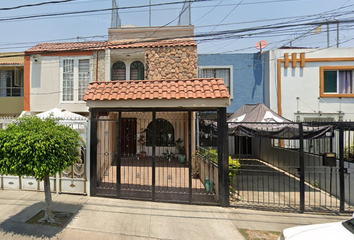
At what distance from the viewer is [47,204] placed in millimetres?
3973

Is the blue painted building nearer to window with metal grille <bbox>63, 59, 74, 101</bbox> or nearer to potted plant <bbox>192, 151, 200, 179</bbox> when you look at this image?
potted plant <bbox>192, 151, 200, 179</bbox>

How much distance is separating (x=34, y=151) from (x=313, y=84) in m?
12.5

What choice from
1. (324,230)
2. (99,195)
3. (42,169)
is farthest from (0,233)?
(324,230)

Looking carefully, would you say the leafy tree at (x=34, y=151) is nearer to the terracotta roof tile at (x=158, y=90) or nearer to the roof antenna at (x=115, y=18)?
the terracotta roof tile at (x=158, y=90)

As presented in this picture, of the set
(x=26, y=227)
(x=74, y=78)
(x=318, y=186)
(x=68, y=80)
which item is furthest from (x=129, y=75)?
(x=318, y=186)

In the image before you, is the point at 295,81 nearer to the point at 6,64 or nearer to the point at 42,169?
the point at 42,169

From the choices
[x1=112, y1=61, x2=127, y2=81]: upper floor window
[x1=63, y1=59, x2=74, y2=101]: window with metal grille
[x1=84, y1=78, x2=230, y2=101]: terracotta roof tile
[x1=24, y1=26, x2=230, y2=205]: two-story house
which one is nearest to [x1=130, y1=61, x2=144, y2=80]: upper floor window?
[x1=24, y1=26, x2=230, y2=205]: two-story house

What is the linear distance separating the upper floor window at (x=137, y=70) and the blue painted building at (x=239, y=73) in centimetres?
348

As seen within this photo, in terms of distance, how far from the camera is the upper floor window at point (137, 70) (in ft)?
34.1

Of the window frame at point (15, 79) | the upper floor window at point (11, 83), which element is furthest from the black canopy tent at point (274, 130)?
the upper floor window at point (11, 83)

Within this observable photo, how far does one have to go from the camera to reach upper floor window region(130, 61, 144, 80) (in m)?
10.4

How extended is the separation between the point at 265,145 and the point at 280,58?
5.11 meters

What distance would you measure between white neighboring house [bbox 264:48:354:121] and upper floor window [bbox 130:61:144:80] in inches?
293

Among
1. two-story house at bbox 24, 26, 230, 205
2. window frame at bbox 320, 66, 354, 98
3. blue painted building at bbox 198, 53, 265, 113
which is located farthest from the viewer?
blue painted building at bbox 198, 53, 265, 113
